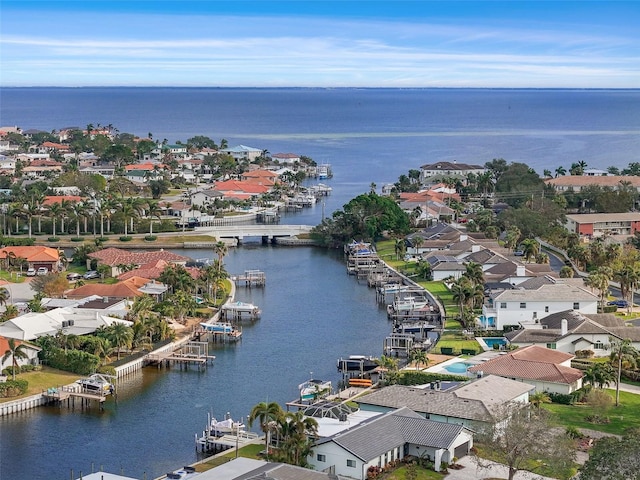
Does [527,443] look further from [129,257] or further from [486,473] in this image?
[129,257]

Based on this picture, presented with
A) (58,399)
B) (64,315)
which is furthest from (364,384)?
(64,315)

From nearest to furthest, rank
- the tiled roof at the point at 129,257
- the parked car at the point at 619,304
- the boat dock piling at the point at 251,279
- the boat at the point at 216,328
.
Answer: the boat at the point at 216,328 → the parked car at the point at 619,304 → the tiled roof at the point at 129,257 → the boat dock piling at the point at 251,279

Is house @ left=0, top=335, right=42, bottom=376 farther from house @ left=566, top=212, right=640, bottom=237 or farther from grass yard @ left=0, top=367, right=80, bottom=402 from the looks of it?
house @ left=566, top=212, right=640, bottom=237

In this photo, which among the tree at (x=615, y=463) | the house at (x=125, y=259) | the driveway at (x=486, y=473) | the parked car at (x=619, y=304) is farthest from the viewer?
the house at (x=125, y=259)

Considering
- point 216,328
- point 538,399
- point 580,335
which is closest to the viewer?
point 538,399

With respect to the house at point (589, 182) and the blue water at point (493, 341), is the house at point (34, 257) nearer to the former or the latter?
the blue water at point (493, 341)

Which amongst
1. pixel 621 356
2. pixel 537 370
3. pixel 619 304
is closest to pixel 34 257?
pixel 619 304

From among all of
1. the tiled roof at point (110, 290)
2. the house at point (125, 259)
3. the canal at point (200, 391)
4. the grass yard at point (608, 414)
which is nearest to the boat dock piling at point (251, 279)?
the canal at point (200, 391)
